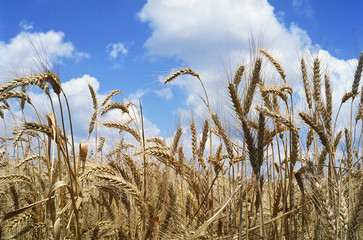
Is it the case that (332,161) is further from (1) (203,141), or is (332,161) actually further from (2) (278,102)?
(1) (203,141)

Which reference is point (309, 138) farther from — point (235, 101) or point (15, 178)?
point (15, 178)

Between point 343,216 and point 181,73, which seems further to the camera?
point 181,73

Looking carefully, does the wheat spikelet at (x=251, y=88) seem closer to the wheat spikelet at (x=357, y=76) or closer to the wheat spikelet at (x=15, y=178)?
the wheat spikelet at (x=357, y=76)

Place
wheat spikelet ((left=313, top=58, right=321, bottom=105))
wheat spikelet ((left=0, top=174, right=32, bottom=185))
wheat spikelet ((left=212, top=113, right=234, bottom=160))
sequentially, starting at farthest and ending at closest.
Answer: wheat spikelet ((left=0, top=174, right=32, bottom=185)) < wheat spikelet ((left=212, top=113, right=234, bottom=160)) < wheat spikelet ((left=313, top=58, right=321, bottom=105))

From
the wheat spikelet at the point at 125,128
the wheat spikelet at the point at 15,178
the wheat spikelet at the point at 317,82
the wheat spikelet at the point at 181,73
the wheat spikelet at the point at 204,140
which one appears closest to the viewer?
the wheat spikelet at the point at 317,82

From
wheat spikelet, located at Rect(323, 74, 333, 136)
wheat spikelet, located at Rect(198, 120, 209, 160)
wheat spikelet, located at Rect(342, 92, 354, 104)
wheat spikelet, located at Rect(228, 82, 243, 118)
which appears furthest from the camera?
wheat spikelet, located at Rect(198, 120, 209, 160)

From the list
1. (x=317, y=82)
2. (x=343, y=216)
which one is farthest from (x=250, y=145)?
(x=317, y=82)

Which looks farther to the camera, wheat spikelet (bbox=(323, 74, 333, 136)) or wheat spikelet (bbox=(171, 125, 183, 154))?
wheat spikelet (bbox=(171, 125, 183, 154))

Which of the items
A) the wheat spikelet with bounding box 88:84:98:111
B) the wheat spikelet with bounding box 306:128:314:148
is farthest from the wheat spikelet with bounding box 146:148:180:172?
the wheat spikelet with bounding box 88:84:98:111

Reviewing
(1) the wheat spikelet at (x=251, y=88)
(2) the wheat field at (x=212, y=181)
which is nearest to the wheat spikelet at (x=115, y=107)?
(2) the wheat field at (x=212, y=181)

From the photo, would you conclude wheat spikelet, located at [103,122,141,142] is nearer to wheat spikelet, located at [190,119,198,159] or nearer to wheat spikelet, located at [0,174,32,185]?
wheat spikelet, located at [190,119,198,159]

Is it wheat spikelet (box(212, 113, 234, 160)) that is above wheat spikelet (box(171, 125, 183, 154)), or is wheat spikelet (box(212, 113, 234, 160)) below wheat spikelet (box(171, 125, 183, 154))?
below

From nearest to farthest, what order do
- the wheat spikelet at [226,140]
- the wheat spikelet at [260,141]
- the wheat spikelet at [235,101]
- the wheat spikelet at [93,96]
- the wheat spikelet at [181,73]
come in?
1. the wheat spikelet at [260,141]
2. the wheat spikelet at [235,101]
3. the wheat spikelet at [226,140]
4. the wheat spikelet at [181,73]
5. the wheat spikelet at [93,96]

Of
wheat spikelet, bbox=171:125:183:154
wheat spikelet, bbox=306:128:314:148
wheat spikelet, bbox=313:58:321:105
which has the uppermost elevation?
wheat spikelet, bbox=313:58:321:105
